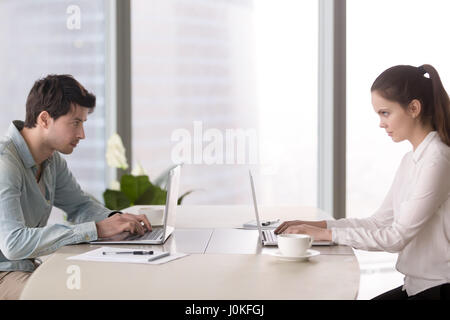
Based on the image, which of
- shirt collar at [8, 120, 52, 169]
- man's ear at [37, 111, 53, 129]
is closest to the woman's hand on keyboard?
shirt collar at [8, 120, 52, 169]

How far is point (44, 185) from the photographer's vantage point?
2271 millimetres

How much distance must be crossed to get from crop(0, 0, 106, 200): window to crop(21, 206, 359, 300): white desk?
1.90 metres

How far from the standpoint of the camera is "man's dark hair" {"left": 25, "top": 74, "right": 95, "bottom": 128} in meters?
2.20

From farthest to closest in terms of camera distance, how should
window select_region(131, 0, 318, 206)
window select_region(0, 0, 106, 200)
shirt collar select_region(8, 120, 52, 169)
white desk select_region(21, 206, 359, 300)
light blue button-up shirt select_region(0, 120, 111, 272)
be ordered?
window select_region(131, 0, 318, 206) → window select_region(0, 0, 106, 200) → shirt collar select_region(8, 120, 52, 169) → light blue button-up shirt select_region(0, 120, 111, 272) → white desk select_region(21, 206, 359, 300)

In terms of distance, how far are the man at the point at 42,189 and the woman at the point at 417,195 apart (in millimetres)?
716

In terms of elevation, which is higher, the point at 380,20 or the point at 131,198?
the point at 380,20

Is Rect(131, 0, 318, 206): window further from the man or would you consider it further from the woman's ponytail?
the woman's ponytail

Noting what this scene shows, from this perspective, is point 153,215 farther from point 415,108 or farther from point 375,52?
point 375,52

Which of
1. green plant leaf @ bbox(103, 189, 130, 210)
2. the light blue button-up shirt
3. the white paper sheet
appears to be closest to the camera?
the white paper sheet

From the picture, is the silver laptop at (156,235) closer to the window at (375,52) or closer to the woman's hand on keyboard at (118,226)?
the woman's hand on keyboard at (118,226)

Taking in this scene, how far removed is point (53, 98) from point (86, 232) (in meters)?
0.63
